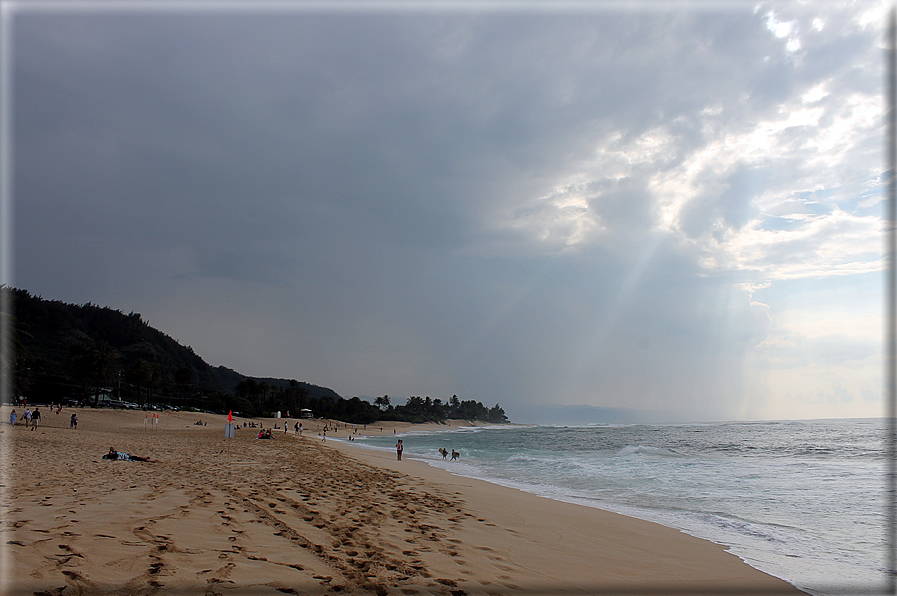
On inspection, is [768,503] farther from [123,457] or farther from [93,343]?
[93,343]

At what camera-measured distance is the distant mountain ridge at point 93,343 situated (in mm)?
73562

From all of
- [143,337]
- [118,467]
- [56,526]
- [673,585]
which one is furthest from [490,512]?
[143,337]

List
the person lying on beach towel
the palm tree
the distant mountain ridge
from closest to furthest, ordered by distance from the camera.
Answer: the person lying on beach towel → the palm tree → the distant mountain ridge

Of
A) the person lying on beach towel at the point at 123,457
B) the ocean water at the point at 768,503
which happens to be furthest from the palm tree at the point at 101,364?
the ocean water at the point at 768,503

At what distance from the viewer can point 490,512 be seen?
9.61m

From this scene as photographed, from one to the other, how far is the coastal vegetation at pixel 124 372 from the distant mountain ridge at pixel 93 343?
6.4 inches

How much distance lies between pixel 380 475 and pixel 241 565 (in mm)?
10888

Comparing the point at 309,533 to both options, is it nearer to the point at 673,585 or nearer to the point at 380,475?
the point at 673,585

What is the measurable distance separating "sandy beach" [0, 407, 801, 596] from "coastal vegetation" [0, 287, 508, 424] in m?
39.4

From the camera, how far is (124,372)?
90625 millimetres

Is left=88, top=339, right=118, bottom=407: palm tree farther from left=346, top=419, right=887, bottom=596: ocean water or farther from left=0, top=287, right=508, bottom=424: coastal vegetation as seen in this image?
left=346, top=419, right=887, bottom=596: ocean water

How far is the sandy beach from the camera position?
4.07 metres

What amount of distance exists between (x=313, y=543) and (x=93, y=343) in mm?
137455

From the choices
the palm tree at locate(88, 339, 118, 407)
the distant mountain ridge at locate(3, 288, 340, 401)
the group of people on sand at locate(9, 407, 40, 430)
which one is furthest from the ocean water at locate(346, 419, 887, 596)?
the distant mountain ridge at locate(3, 288, 340, 401)
